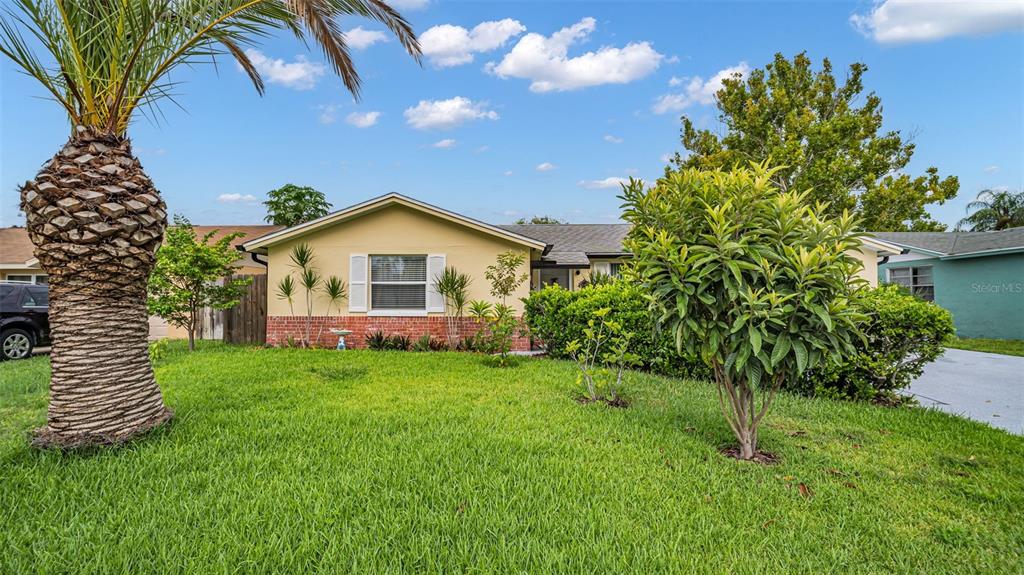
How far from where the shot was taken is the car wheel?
29.1ft

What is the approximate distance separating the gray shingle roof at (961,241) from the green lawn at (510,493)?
1334 centimetres

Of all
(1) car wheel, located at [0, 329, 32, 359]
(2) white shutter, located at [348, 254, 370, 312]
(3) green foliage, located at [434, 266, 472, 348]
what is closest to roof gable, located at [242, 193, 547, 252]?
(2) white shutter, located at [348, 254, 370, 312]

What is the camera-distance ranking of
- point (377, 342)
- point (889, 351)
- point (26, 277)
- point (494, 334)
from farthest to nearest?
point (26, 277)
point (377, 342)
point (494, 334)
point (889, 351)

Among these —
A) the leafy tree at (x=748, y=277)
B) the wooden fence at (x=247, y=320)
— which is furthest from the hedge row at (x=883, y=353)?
the wooden fence at (x=247, y=320)

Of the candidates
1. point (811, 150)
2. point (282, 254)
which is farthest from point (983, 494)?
point (811, 150)

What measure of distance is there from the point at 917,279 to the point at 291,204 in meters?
32.2

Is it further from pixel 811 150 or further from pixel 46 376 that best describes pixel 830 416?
pixel 811 150

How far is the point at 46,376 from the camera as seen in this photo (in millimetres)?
6883

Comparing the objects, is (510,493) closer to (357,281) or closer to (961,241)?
(357,281)

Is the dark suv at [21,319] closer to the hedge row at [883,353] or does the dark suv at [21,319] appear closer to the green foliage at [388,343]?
the green foliage at [388,343]

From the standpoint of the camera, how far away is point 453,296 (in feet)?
34.9

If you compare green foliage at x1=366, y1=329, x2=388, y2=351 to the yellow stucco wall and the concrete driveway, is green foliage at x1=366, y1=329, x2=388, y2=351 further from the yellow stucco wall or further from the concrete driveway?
the concrete driveway

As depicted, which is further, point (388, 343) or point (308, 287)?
point (308, 287)

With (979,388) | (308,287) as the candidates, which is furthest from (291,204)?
(979,388)
